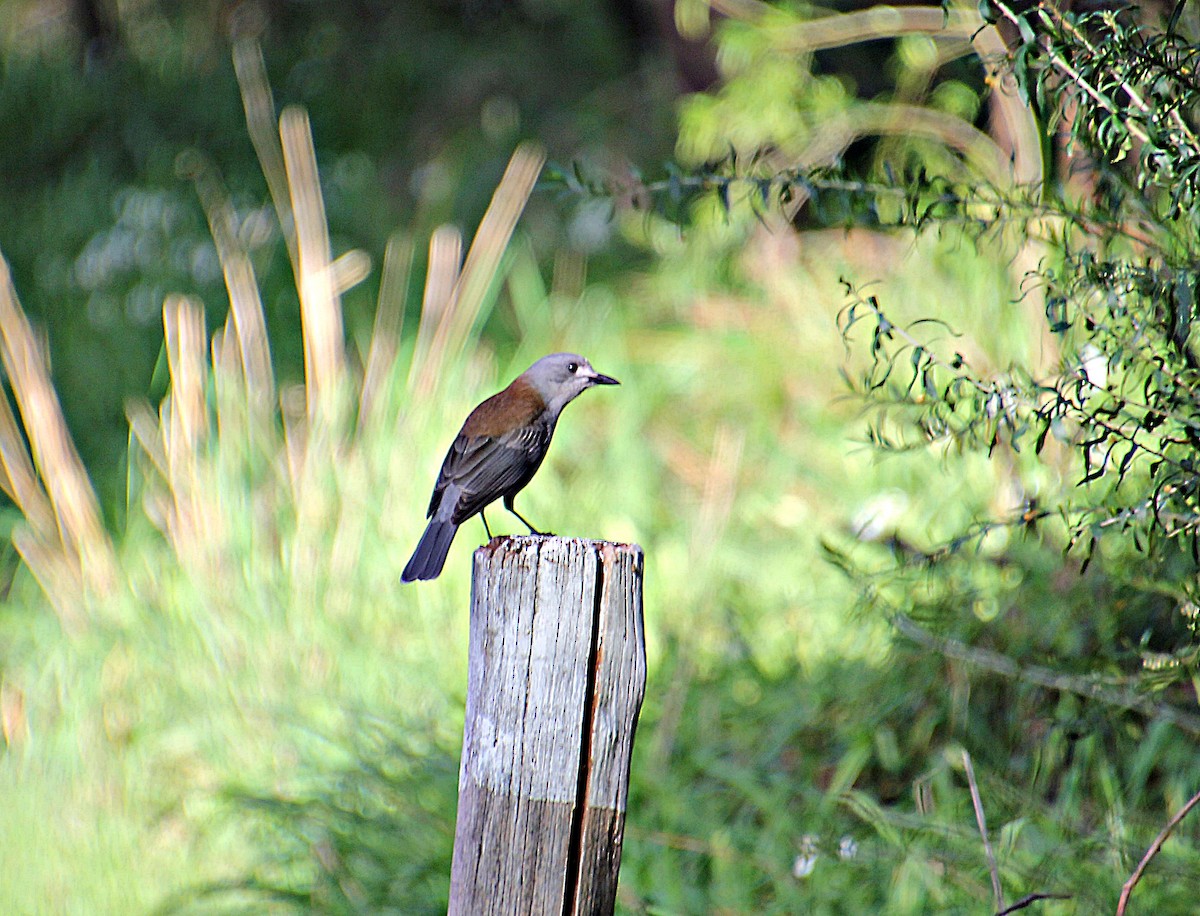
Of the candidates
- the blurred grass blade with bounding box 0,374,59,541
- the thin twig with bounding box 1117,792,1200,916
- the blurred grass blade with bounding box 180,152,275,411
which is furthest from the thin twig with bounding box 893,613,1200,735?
the blurred grass blade with bounding box 0,374,59,541

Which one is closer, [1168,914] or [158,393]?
[1168,914]

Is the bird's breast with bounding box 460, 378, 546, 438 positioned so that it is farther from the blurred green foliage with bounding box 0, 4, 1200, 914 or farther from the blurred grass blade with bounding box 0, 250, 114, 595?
the blurred grass blade with bounding box 0, 250, 114, 595

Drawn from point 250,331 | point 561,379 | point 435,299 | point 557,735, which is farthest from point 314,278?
point 557,735

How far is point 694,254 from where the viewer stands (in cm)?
634

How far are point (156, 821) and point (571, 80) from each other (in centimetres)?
710

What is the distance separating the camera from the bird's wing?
10.2ft

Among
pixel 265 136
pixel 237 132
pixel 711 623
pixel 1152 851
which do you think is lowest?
pixel 1152 851

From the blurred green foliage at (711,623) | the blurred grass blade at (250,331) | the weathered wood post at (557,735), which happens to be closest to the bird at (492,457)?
the blurred green foliage at (711,623)

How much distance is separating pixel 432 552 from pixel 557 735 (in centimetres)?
107

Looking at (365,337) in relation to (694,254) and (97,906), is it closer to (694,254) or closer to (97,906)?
(694,254)

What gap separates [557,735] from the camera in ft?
6.52

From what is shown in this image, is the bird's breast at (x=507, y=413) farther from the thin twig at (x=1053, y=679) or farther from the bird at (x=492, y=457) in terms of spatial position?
the thin twig at (x=1053, y=679)

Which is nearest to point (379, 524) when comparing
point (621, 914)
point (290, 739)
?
point (290, 739)

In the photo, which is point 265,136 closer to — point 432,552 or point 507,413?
point 507,413
